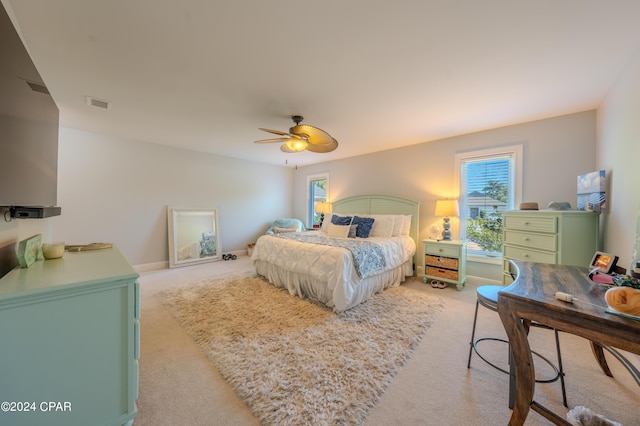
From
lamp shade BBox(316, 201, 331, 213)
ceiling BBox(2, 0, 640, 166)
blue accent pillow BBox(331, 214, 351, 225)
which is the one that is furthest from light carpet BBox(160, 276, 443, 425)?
lamp shade BBox(316, 201, 331, 213)

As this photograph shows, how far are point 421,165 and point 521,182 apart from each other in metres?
1.41

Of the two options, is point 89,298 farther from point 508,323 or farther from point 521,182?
point 521,182

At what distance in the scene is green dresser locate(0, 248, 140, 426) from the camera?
908mm

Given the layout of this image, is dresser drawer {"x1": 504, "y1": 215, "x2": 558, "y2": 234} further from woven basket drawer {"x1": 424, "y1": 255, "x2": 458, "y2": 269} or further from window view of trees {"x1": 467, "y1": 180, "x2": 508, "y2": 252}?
woven basket drawer {"x1": 424, "y1": 255, "x2": 458, "y2": 269}

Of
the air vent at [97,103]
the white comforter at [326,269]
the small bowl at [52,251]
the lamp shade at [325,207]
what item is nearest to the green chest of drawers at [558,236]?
the white comforter at [326,269]

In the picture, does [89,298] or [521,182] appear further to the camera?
[521,182]

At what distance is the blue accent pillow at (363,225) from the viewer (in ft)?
12.6

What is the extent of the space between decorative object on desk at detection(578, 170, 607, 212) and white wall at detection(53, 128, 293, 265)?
18.1 ft

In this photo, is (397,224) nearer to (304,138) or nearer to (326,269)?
(326,269)

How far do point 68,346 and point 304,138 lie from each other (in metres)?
2.43

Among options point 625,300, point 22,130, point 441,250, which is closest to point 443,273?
point 441,250

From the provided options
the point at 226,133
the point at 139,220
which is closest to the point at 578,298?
the point at 226,133

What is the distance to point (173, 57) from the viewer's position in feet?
6.10

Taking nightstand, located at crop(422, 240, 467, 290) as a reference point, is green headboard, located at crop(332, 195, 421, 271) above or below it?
above
